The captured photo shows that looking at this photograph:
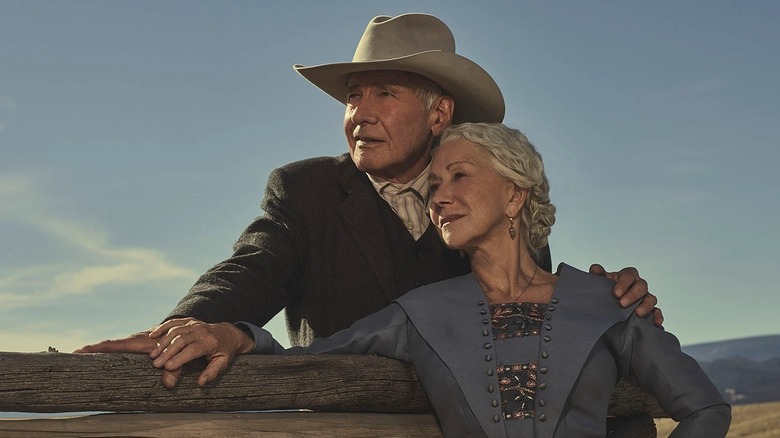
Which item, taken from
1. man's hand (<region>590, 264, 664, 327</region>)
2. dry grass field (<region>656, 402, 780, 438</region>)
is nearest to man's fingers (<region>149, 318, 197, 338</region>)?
man's hand (<region>590, 264, 664, 327</region>)

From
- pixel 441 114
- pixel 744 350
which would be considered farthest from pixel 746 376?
pixel 441 114

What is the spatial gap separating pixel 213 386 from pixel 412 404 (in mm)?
906

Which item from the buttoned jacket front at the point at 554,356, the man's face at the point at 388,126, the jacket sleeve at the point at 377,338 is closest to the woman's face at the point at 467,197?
the buttoned jacket front at the point at 554,356

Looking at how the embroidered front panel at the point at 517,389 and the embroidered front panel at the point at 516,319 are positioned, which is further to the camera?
the embroidered front panel at the point at 516,319

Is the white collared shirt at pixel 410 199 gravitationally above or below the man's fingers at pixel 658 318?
above

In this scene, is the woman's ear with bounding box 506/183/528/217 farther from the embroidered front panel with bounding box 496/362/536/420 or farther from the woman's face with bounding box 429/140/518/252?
the embroidered front panel with bounding box 496/362/536/420

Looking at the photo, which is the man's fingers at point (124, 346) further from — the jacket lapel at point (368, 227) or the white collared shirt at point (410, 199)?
the white collared shirt at point (410, 199)

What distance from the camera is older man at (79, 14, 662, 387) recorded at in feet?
15.4

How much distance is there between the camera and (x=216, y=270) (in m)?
4.30

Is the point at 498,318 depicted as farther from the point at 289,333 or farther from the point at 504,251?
the point at 289,333

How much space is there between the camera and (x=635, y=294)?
3809 millimetres

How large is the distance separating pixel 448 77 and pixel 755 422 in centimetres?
2305

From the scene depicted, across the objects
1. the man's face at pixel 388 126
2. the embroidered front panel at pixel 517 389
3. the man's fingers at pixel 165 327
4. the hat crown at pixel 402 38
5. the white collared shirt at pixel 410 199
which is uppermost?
the hat crown at pixel 402 38

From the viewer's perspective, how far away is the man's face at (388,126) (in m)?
4.68
